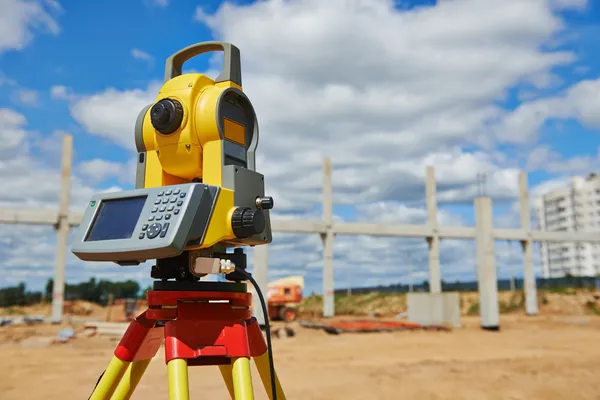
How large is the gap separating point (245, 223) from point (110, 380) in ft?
Result: 2.85

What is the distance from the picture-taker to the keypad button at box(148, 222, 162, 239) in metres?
1.68

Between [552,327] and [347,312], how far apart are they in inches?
596

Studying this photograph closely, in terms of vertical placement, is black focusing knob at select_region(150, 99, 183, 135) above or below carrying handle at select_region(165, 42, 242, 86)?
below

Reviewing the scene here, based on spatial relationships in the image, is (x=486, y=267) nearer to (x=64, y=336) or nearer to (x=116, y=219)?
(x=64, y=336)

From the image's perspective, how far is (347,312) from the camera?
3130cm

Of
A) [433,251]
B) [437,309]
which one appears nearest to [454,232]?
[433,251]

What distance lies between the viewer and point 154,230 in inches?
66.7

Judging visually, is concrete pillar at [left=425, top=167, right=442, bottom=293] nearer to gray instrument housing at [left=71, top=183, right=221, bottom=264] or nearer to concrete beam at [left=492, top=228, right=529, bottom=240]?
concrete beam at [left=492, top=228, right=529, bottom=240]

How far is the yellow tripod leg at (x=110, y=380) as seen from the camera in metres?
1.97

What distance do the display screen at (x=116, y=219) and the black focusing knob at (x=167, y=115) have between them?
38cm

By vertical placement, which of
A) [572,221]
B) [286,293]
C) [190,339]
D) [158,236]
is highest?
[572,221]

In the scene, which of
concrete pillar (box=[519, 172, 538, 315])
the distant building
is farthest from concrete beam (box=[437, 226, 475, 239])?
the distant building

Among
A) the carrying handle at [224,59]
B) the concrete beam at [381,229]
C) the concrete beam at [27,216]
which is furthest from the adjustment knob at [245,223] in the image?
the concrete beam at [381,229]

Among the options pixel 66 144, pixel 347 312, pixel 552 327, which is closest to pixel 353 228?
pixel 552 327
